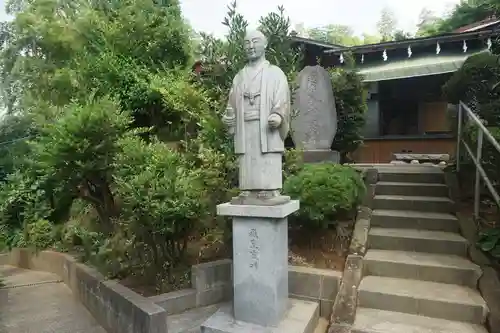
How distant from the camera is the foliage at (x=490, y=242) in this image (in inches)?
165

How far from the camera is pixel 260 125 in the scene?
11.9 feet

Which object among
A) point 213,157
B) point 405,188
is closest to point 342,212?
point 405,188

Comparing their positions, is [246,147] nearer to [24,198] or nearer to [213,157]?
[213,157]

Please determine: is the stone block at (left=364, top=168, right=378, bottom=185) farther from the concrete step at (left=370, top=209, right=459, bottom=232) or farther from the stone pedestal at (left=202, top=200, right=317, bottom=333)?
the stone pedestal at (left=202, top=200, right=317, bottom=333)

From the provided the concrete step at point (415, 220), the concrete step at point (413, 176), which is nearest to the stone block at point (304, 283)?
the concrete step at point (415, 220)

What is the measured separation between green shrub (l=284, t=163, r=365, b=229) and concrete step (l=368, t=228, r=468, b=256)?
67 cm

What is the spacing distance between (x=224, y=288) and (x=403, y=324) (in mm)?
2222

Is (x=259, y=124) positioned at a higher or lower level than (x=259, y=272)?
higher

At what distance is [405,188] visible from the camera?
246 inches

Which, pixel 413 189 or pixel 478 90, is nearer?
pixel 413 189

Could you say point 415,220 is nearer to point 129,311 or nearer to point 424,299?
point 424,299

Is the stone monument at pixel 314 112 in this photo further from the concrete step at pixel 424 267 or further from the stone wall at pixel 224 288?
the stone wall at pixel 224 288

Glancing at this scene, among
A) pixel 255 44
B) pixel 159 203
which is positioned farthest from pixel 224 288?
pixel 255 44

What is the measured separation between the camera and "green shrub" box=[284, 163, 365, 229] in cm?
468
